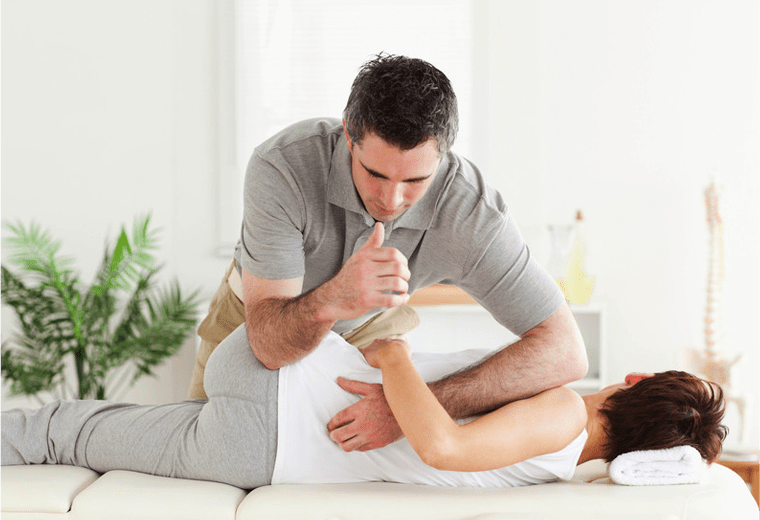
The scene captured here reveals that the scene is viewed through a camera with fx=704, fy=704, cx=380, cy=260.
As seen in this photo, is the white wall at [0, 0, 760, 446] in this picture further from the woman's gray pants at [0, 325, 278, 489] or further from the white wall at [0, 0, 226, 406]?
the woman's gray pants at [0, 325, 278, 489]

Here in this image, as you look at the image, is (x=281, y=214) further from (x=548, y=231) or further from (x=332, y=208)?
(x=548, y=231)

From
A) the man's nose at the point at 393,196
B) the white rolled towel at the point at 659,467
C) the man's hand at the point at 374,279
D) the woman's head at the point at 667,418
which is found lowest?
the white rolled towel at the point at 659,467

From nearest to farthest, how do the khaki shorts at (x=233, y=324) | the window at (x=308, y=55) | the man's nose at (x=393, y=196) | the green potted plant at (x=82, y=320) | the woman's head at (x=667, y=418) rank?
1. the man's nose at (x=393, y=196)
2. the woman's head at (x=667, y=418)
3. the khaki shorts at (x=233, y=324)
4. the green potted plant at (x=82, y=320)
5. the window at (x=308, y=55)

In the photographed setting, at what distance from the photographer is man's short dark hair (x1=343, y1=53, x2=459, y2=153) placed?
51.3 inches

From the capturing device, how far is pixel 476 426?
1362mm

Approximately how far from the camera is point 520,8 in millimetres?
3318

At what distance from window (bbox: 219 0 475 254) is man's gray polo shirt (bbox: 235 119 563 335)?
1.82m

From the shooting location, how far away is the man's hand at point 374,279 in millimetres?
1245

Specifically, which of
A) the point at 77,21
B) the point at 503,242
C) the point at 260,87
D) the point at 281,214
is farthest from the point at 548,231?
the point at 77,21

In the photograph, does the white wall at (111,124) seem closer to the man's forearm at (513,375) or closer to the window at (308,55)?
the window at (308,55)

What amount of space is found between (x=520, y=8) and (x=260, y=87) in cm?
130

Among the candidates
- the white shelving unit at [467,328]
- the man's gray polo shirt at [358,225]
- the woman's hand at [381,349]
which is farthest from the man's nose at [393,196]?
the white shelving unit at [467,328]

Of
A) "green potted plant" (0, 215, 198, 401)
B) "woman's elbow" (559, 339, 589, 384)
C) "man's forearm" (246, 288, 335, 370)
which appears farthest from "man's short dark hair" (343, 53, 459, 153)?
"green potted plant" (0, 215, 198, 401)

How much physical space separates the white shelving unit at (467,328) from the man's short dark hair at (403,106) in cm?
174
